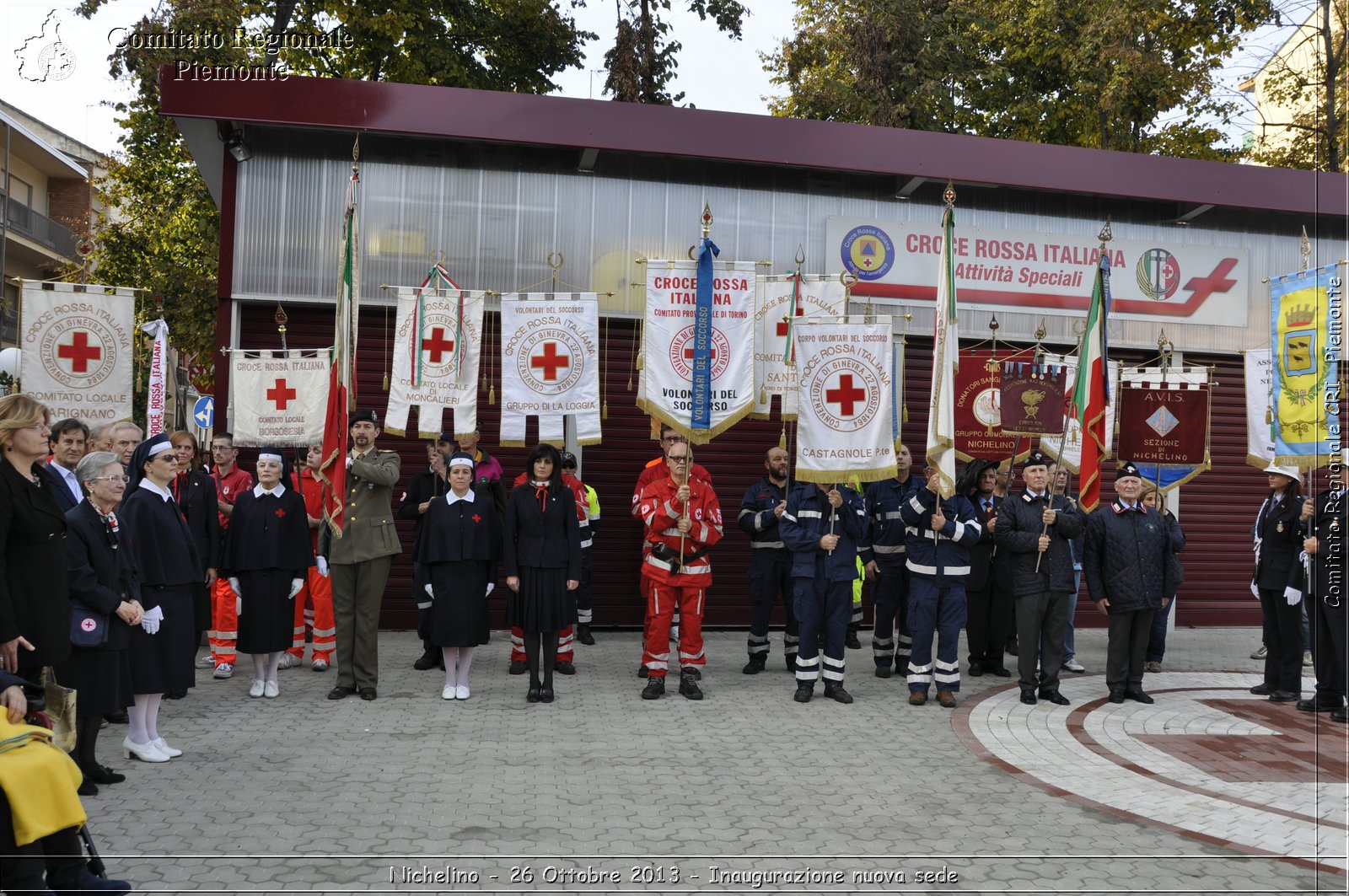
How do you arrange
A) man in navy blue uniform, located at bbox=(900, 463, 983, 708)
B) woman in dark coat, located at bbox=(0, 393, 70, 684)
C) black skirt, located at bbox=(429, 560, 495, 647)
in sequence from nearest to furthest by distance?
woman in dark coat, located at bbox=(0, 393, 70, 684), black skirt, located at bbox=(429, 560, 495, 647), man in navy blue uniform, located at bbox=(900, 463, 983, 708)

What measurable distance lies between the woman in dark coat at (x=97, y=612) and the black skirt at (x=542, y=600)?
304 cm

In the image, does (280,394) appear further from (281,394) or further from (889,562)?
(889,562)

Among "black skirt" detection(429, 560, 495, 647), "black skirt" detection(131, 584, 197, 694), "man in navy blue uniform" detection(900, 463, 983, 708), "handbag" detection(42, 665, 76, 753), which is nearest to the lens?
"handbag" detection(42, 665, 76, 753)

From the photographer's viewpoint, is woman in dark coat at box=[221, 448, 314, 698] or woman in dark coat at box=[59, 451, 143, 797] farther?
woman in dark coat at box=[221, 448, 314, 698]

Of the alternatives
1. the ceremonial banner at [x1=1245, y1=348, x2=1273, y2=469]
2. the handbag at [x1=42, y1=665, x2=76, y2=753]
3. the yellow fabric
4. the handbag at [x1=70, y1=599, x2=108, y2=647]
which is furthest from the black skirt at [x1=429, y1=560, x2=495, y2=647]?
the ceremonial banner at [x1=1245, y1=348, x2=1273, y2=469]

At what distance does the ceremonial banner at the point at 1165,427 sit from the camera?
10758mm

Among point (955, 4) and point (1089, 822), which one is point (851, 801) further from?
point (955, 4)

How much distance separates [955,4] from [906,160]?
1619 centimetres

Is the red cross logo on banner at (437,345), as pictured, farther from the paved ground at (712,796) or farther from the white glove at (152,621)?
the white glove at (152,621)

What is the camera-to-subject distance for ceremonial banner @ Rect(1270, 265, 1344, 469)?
8.29 metres

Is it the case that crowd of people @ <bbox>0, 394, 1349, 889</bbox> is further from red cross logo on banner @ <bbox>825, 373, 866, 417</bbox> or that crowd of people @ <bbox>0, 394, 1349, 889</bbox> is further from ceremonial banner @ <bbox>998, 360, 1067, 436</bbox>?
red cross logo on banner @ <bbox>825, 373, 866, 417</bbox>

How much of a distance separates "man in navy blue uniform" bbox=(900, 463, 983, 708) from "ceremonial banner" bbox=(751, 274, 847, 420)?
2.07 meters

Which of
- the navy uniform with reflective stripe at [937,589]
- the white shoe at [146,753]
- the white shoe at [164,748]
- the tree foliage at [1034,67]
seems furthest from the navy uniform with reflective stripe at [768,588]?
the tree foliage at [1034,67]

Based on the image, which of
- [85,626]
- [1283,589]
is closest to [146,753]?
[85,626]
